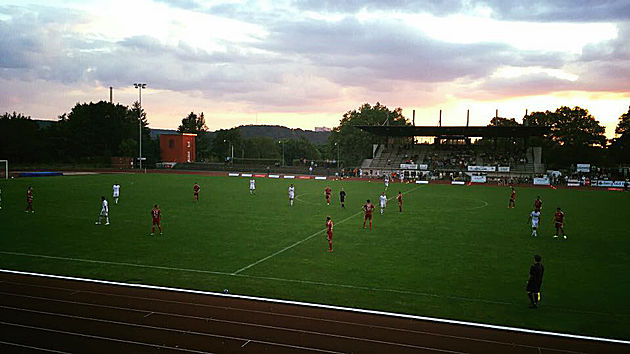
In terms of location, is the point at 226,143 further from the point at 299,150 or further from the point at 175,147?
the point at 175,147

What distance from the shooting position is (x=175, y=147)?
91.2 meters

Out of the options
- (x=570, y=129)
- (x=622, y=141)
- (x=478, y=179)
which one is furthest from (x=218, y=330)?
(x=570, y=129)

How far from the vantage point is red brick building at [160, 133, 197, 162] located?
299ft

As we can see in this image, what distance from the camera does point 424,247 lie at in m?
19.7

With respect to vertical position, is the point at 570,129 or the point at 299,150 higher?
the point at 570,129

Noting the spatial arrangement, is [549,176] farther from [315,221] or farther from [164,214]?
[164,214]

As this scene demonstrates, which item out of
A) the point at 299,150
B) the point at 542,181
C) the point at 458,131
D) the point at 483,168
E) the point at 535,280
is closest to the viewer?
the point at 535,280

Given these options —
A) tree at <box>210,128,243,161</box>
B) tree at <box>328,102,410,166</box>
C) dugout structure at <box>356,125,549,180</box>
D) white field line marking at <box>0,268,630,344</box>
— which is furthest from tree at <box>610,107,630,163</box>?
tree at <box>210,128,243,161</box>

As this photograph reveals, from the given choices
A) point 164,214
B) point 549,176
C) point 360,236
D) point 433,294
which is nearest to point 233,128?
point 549,176

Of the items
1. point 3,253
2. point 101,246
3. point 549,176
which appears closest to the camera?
point 3,253

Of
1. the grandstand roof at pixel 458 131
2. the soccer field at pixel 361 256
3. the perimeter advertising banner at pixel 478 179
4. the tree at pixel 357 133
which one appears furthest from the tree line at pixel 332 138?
the soccer field at pixel 361 256

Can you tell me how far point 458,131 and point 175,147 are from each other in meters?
54.4

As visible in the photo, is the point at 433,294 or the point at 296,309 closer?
the point at 296,309

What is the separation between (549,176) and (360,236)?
52.5 m
